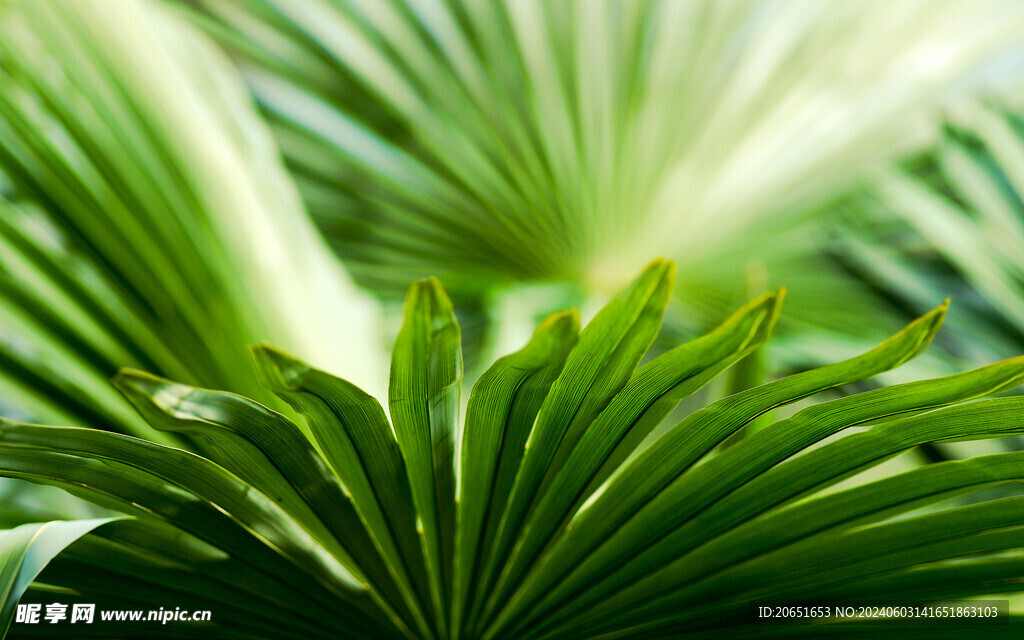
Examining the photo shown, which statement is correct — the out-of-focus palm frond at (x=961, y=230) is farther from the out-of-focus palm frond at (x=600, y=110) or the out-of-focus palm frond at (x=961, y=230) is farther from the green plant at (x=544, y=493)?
the green plant at (x=544, y=493)

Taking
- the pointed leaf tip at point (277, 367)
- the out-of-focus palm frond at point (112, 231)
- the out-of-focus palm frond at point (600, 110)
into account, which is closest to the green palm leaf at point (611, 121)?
the out-of-focus palm frond at point (600, 110)

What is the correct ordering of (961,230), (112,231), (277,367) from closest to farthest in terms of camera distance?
(277,367)
(112,231)
(961,230)

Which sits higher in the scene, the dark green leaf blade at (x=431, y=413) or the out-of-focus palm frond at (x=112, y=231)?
the out-of-focus palm frond at (x=112, y=231)

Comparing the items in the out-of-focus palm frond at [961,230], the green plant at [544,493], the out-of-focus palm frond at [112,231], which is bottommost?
the green plant at [544,493]

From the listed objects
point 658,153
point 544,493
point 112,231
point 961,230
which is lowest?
point 544,493

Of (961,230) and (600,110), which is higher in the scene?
(600,110)

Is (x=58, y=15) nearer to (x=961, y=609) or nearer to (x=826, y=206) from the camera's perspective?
(x=961, y=609)

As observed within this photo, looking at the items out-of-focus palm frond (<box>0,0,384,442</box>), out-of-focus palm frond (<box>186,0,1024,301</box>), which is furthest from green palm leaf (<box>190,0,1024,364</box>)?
out-of-focus palm frond (<box>0,0,384,442</box>)

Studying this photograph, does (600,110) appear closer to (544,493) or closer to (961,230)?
(961,230)

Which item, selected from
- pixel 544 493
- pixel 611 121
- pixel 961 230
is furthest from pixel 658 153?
pixel 544 493

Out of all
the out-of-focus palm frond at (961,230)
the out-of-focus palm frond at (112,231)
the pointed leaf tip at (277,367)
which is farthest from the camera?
the out-of-focus palm frond at (961,230)
